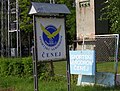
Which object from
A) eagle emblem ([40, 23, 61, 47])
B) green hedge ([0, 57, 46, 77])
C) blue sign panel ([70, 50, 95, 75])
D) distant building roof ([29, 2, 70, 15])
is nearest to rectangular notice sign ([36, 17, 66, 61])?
eagle emblem ([40, 23, 61, 47])

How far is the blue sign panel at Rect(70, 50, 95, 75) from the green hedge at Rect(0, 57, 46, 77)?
A: 9.18ft

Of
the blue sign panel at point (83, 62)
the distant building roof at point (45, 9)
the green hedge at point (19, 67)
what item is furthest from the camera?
the green hedge at point (19, 67)

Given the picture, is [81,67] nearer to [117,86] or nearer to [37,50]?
[117,86]

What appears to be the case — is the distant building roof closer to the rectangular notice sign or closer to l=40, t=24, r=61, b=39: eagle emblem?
the rectangular notice sign

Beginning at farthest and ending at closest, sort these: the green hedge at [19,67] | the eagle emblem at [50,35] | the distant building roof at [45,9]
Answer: the green hedge at [19,67] < the eagle emblem at [50,35] < the distant building roof at [45,9]

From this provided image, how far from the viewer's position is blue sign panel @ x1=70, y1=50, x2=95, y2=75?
11.6 m

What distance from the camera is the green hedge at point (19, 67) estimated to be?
50.9 feet

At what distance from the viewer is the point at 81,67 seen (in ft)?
39.5

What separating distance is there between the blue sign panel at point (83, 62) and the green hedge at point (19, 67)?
280cm

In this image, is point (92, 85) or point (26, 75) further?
point (26, 75)

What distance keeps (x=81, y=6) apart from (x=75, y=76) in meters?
24.7

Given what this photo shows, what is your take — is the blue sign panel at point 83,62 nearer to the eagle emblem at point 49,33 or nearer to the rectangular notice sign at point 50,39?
the rectangular notice sign at point 50,39

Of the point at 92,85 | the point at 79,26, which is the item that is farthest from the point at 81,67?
the point at 79,26

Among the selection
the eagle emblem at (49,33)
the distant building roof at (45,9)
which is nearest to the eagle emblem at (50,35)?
the eagle emblem at (49,33)
